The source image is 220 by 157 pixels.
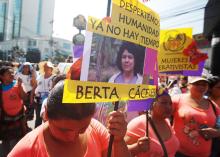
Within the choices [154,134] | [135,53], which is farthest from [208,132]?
[135,53]

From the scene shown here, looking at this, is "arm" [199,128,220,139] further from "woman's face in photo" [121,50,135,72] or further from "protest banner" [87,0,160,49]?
"woman's face in photo" [121,50,135,72]

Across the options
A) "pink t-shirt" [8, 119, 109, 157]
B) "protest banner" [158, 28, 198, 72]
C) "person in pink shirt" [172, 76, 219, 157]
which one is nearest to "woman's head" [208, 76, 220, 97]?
"person in pink shirt" [172, 76, 219, 157]

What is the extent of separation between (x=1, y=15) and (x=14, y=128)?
9010 cm

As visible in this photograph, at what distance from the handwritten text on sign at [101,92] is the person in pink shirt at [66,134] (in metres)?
0.05

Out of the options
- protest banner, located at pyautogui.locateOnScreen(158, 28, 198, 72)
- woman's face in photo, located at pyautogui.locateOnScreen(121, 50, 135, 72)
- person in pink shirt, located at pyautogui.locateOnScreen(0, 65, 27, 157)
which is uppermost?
protest banner, located at pyautogui.locateOnScreen(158, 28, 198, 72)

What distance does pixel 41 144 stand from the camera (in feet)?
6.30

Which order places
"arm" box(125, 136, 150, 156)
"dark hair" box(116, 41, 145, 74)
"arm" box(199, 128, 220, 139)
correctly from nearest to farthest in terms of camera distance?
"dark hair" box(116, 41, 145, 74) → "arm" box(125, 136, 150, 156) → "arm" box(199, 128, 220, 139)

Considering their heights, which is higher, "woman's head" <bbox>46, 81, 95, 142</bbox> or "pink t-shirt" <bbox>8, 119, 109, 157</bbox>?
"woman's head" <bbox>46, 81, 95, 142</bbox>

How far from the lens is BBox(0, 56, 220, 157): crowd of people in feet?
6.21

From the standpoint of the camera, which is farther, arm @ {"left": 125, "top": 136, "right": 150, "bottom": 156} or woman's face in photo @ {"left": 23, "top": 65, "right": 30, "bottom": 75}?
woman's face in photo @ {"left": 23, "top": 65, "right": 30, "bottom": 75}

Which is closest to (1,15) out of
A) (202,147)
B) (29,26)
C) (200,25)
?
(29,26)

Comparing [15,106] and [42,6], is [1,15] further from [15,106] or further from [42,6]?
[15,106]

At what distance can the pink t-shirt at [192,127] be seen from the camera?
4.00 meters

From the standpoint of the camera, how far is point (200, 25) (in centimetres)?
1077
